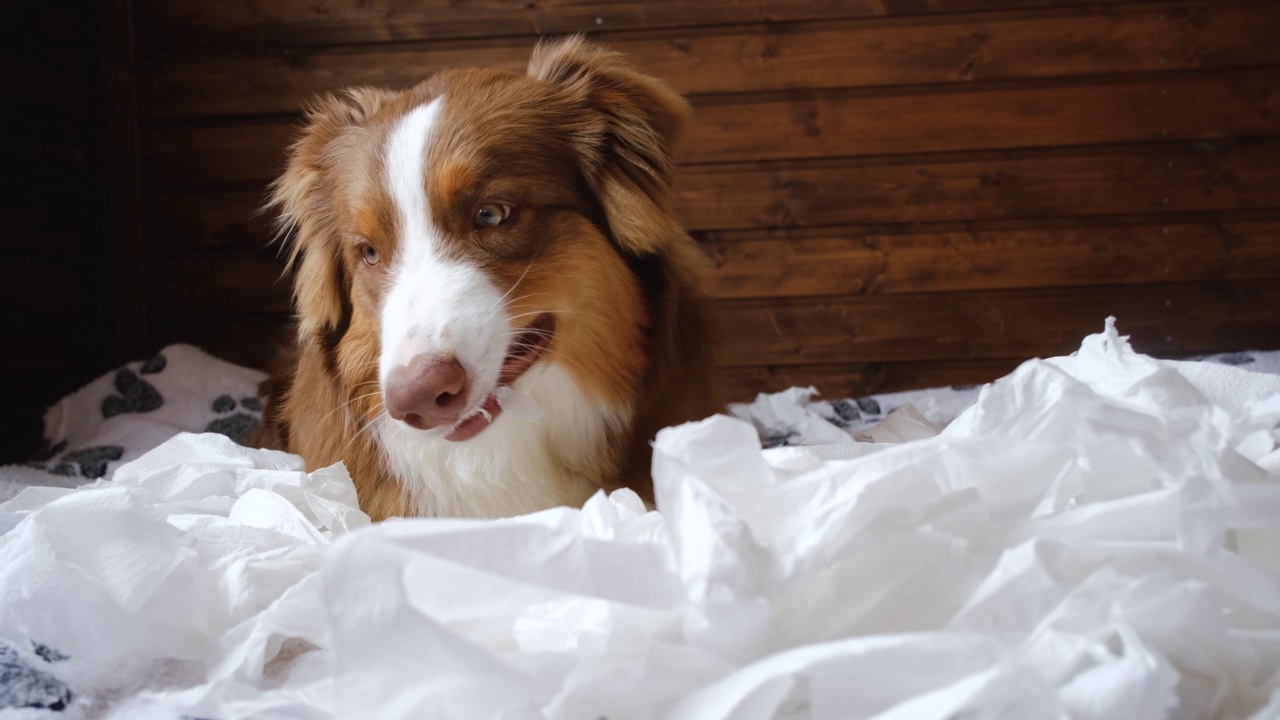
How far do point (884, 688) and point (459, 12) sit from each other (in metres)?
2.62

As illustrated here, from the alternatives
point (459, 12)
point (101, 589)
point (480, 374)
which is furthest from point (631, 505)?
point (459, 12)

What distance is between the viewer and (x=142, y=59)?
9.62ft

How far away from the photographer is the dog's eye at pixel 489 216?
4.34ft

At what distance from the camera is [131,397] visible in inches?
96.8

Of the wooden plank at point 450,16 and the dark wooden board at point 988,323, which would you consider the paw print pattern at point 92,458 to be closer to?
the wooden plank at point 450,16

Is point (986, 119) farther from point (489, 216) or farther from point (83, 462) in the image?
point (83, 462)

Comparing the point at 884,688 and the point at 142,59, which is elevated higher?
the point at 142,59

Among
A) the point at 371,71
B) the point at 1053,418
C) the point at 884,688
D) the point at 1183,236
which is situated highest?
the point at 371,71

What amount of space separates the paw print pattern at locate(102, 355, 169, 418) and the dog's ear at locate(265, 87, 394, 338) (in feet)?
3.71

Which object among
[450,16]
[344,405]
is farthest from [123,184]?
[344,405]

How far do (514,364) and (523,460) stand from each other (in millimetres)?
184

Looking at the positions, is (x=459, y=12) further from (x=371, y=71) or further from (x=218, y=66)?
(x=218, y=66)

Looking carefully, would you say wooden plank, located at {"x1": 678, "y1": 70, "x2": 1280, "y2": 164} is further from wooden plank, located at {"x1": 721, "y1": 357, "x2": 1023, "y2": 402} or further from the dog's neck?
the dog's neck

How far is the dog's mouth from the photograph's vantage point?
128 centimetres
